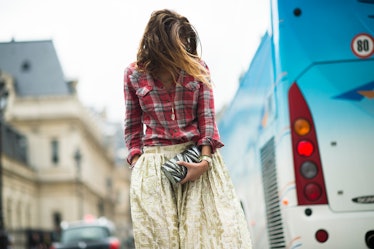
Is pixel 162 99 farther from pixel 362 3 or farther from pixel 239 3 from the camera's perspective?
pixel 239 3

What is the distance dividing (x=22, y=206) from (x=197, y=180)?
5584 cm

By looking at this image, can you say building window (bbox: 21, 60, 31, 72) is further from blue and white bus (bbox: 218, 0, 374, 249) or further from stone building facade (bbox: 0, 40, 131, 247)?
blue and white bus (bbox: 218, 0, 374, 249)

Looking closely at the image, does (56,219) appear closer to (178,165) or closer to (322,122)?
(322,122)

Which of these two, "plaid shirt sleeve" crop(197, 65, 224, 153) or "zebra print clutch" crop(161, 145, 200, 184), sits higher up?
"plaid shirt sleeve" crop(197, 65, 224, 153)

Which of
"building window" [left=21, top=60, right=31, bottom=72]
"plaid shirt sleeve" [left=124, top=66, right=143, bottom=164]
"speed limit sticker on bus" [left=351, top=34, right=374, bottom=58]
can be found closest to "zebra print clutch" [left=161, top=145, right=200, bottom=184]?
"plaid shirt sleeve" [left=124, top=66, right=143, bottom=164]

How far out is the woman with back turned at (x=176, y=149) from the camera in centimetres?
341

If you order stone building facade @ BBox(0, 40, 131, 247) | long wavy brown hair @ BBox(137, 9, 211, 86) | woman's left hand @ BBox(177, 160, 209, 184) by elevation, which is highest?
stone building facade @ BBox(0, 40, 131, 247)

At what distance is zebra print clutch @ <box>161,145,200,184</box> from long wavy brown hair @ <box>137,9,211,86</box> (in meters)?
0.35

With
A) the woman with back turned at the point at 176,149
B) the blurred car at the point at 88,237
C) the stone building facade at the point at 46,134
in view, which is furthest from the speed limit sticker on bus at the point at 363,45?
the stone building facade at the point at 46,134

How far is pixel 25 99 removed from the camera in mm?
63219

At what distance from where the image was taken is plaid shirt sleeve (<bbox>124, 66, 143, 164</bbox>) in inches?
147

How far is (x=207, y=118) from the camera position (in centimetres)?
359

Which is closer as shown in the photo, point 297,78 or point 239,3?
point 297,78

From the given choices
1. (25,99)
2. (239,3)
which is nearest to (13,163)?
(25,99)
